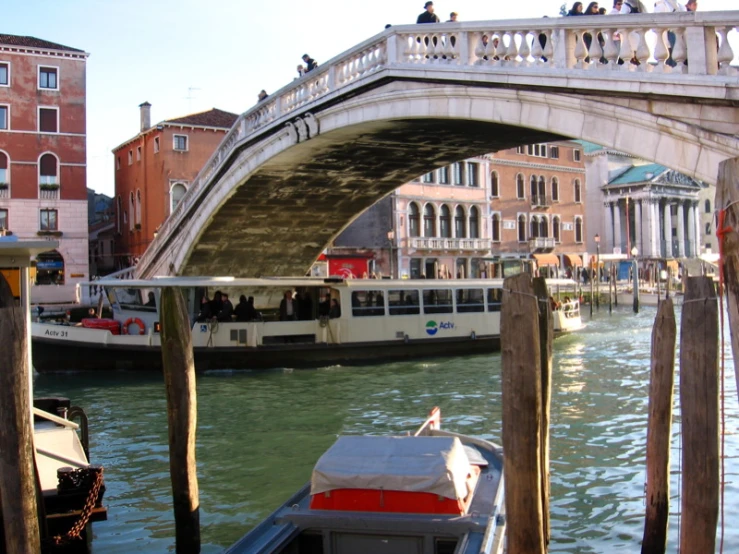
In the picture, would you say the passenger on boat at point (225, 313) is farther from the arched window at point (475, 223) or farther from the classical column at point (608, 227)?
the classical column at point (608, 227)

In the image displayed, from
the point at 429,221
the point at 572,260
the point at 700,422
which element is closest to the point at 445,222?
the point at 429,221

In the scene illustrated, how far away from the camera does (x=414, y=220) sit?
23.7m

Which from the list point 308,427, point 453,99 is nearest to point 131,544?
point 308,427

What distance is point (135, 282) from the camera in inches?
442

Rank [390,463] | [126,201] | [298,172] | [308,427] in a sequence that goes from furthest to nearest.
A: [126,201] → [298,172] → [308,427] → [390,463]

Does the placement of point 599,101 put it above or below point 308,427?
above

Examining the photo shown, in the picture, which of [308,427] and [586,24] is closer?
[586,24]

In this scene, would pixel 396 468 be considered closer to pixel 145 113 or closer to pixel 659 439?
pixel 659 439

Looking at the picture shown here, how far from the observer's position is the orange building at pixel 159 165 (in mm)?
20859

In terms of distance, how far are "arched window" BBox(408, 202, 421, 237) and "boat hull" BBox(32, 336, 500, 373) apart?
11816mm

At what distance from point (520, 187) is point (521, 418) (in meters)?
24.2

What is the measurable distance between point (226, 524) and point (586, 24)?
4366 millimetres

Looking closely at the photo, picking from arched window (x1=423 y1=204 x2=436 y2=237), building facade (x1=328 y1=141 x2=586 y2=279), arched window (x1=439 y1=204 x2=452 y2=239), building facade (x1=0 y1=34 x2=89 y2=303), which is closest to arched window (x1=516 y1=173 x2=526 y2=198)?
building facade (x1=328 y1=141 x2=586 y2=279)

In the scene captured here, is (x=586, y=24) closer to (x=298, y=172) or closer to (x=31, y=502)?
(x=31, y=502)
